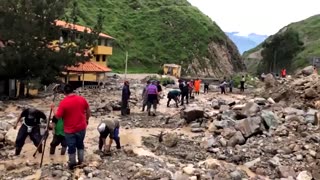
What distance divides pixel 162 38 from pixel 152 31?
10.9ft

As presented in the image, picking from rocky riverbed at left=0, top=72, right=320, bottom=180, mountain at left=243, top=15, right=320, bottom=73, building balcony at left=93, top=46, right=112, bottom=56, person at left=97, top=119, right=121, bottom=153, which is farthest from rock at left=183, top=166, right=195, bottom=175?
mountain at left=243, top=15, right=320, bottom=73

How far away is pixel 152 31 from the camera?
324ft

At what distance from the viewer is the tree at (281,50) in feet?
264

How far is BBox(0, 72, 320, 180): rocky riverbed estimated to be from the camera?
36.8 feet

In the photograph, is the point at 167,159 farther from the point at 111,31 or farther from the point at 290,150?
the point at 111,31

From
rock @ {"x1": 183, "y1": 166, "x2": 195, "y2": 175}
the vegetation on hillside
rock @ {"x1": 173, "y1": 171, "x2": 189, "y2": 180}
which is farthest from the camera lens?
the vegetation on hillside

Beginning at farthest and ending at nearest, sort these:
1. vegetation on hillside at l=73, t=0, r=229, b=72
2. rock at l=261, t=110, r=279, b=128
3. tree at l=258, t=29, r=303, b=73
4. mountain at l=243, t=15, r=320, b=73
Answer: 1. mountain at l=243, t=15, r=320, b=73
2. vegetation on hillside at l=73, t=0, r=229, b=72
3. tree at l=258, t=29, r=303, b=73
4. rock at l=261, t=110, r=279, b=128

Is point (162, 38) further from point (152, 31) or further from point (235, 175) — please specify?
point (235, 175)

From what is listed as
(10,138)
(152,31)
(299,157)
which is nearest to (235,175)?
(299,157)

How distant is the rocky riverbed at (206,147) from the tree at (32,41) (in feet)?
37.3

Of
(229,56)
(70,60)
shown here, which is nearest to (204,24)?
(229,56)

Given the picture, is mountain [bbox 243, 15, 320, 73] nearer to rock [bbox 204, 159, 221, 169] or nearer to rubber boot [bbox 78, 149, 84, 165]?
rock [bbox 204, 159, 221, 169]

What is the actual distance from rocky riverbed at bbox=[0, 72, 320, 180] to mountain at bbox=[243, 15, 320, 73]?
7262cm

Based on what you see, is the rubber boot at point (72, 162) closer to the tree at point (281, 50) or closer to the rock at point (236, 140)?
the rock at point (236, 140)
